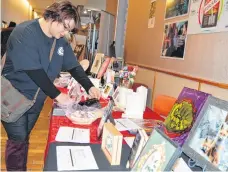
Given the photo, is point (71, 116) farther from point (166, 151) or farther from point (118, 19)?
point (118, 19)

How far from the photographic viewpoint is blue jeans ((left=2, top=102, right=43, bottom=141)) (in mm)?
1550

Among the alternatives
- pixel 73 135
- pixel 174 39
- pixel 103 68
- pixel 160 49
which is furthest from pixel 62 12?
pixel 160 49

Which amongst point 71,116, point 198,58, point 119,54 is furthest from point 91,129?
point 119,54

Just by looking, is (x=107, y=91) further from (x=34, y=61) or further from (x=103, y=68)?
(x=34, y=61)

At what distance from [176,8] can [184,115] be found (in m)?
1.75

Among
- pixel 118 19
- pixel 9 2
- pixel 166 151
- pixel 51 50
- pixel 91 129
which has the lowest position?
pixel 91 129

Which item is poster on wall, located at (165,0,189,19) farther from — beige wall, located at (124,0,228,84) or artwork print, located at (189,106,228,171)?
artwork print, located at (189,106,228,171)

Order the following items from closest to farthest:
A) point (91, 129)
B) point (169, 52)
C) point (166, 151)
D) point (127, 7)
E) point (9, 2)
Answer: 1. point (166, 151)
2. point (91, 129)
3. point (169, 52)
4. point (127, 7)
5. point (9, 2)

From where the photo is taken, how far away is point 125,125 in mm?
1415

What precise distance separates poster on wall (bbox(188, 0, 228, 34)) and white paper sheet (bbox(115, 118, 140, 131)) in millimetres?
1001

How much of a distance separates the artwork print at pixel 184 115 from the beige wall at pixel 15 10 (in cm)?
742

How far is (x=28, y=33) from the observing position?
1.38m

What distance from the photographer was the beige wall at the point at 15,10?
8078 mm

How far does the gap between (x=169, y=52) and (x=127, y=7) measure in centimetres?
210
